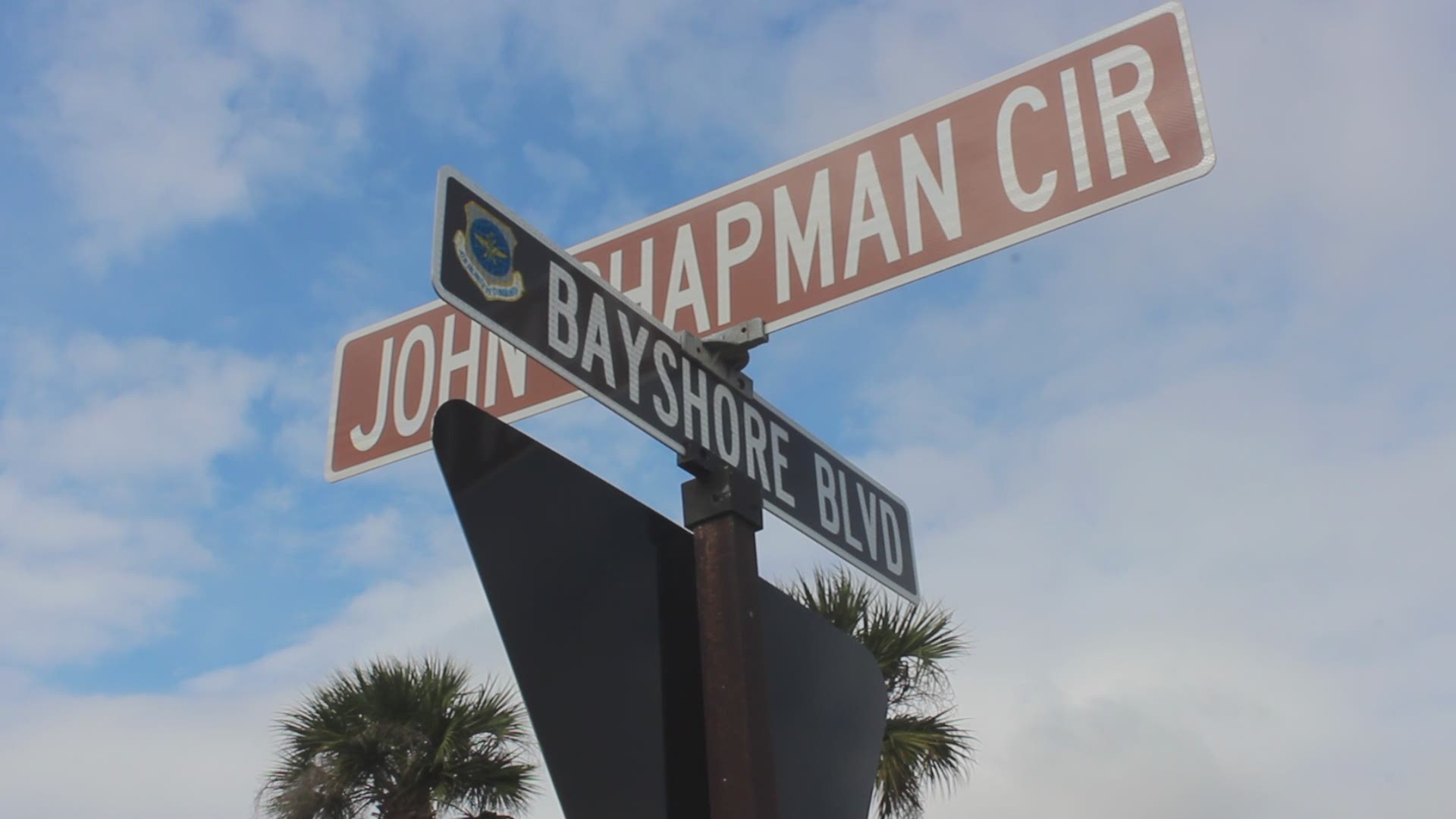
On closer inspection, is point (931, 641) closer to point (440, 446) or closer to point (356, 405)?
point (356, 405)

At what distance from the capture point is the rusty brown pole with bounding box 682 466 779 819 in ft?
6.16

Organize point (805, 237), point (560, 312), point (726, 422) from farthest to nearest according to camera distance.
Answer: point (805, 237)
point (726, 422)
point (560, 312)

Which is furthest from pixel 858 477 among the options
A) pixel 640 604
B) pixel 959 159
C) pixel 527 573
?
pixel 527 573

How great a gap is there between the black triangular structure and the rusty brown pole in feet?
Result: 0.10

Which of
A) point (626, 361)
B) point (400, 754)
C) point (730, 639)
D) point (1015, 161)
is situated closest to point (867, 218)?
point (1015, 161)

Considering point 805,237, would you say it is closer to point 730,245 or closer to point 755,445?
point 730,245

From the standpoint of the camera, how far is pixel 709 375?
2.41m

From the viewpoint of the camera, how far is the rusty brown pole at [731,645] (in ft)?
6.16

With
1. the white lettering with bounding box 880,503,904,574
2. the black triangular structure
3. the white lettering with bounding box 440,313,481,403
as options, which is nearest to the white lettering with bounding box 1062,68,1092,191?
the white lettering with bounding box 880,503,904,574

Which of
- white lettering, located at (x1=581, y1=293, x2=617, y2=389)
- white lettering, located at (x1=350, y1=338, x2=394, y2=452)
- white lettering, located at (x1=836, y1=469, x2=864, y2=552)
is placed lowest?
white lettering, located at (x1=836, y1=469, x2=864, y2=552)

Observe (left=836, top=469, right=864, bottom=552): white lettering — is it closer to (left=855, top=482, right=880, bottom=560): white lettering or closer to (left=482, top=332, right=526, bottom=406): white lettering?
(left=855, top=482, right=880, bottom=560): white lettering

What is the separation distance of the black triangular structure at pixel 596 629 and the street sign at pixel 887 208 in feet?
2.20

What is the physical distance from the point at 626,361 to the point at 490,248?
303 mm

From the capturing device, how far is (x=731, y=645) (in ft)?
6.49
